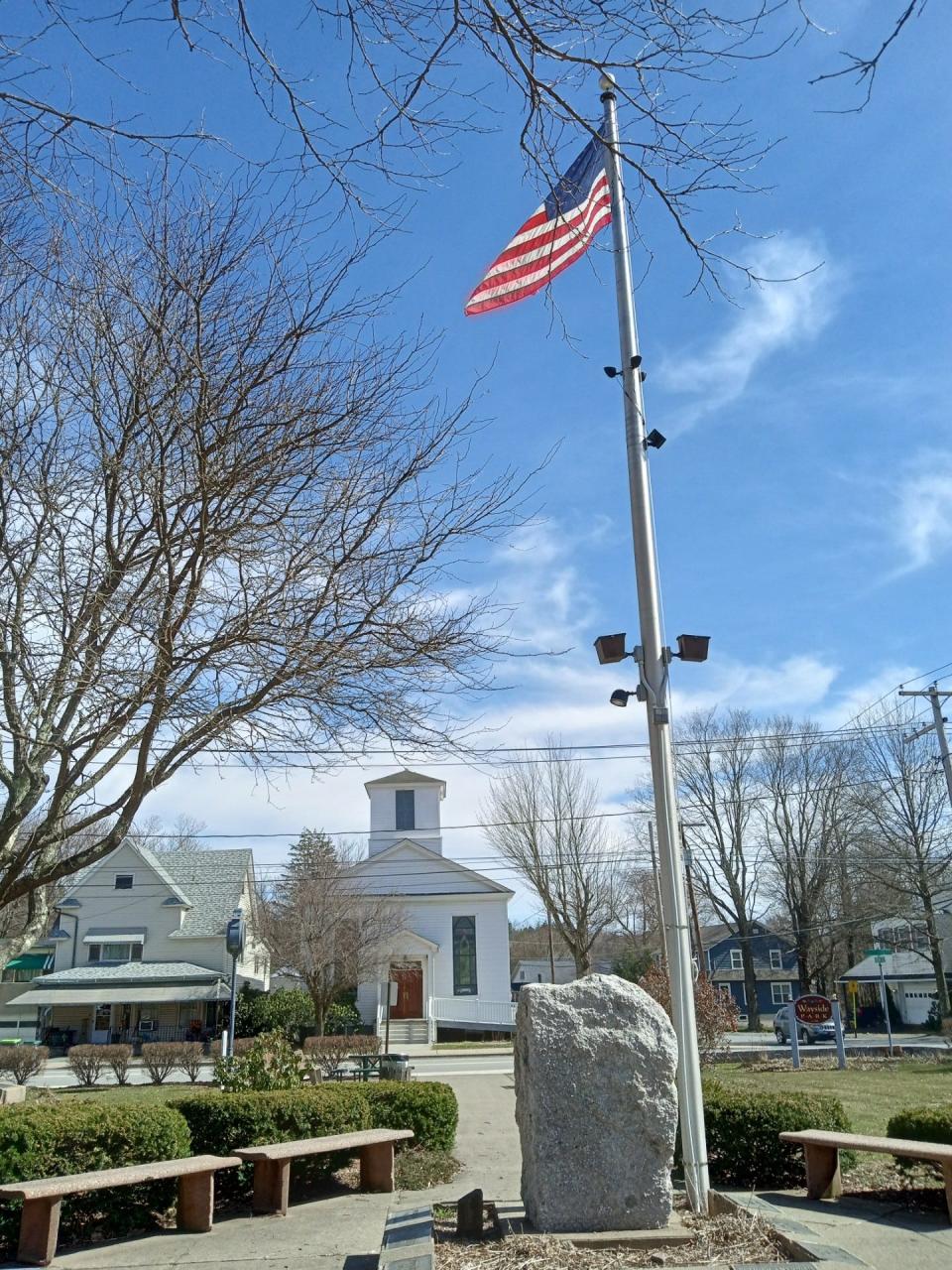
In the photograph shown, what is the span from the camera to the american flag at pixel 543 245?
881 centimetres

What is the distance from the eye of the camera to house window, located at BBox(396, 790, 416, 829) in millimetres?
41625

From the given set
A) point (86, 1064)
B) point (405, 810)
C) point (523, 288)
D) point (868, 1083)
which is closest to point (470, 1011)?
point (405, 810)

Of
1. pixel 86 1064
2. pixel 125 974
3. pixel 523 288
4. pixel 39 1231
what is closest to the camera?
pixel 39 1231

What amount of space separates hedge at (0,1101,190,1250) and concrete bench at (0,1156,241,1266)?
146 millimetres

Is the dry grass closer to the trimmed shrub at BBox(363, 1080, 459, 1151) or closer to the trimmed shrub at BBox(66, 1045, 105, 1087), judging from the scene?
the trimmed shrub at BBox(363, 1080, 459, 1151)

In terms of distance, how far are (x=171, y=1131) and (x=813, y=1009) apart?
19.4m

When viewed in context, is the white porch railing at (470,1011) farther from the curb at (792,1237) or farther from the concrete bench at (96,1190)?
the curb at (792,1237)

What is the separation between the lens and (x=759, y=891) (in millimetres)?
45688

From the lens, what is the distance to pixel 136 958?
38.5 meters

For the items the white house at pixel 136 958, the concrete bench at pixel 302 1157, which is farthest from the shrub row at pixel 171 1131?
the white house at pixel 136 958

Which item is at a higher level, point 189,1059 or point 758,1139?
point 758,1139

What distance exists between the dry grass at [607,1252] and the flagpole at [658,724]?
2.59 ft

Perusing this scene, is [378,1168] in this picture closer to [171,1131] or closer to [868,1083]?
[171,1131]

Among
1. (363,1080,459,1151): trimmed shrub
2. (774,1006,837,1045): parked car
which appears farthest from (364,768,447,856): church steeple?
(363,1080,459,1151): trimmed shrub
